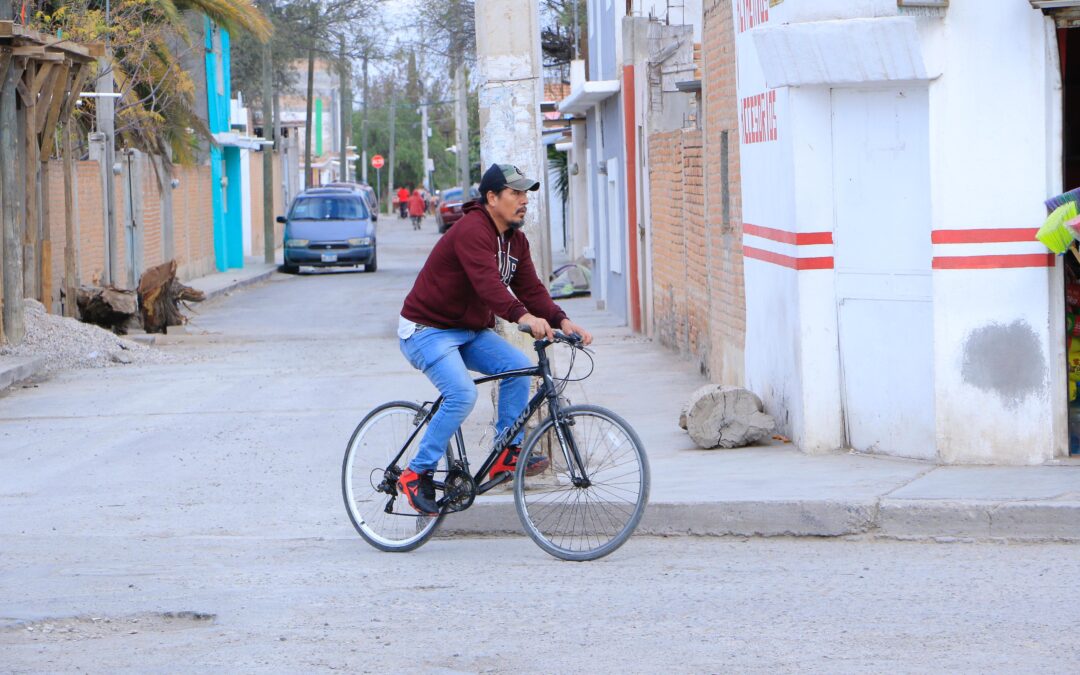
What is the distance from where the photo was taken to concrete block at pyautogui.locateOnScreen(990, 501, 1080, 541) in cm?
704

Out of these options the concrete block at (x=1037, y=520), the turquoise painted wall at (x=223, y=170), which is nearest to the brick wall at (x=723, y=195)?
the concrete block at (x=1037, y=520)

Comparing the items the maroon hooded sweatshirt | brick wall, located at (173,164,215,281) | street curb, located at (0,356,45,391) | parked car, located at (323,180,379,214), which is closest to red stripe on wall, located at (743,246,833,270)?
the maroon hooded sweatshirt

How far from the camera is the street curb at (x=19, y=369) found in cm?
1432

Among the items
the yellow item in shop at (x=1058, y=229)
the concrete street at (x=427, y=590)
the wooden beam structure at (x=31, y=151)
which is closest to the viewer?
the concrete street at (x=427, y=590)

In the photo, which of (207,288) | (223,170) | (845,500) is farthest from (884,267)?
(223,170)

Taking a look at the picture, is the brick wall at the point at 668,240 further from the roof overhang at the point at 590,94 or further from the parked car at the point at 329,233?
the parked car at the point at 329,233

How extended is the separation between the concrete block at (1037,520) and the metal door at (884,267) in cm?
132

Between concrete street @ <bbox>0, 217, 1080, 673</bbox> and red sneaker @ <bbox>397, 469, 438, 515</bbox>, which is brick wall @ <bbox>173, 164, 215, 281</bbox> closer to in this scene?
concrete street @ <bbox>0, 217, 1080, 673</bbox>

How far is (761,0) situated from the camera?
9578mm

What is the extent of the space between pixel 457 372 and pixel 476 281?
46 centimetres

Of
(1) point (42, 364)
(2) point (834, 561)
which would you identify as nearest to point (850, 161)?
(2) point (834, 561)

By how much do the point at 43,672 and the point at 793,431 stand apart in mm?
5289

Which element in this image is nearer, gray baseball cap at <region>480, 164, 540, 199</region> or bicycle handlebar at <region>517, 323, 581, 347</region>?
bicycle handlebar at <region>517, 323, 581, 347</region>

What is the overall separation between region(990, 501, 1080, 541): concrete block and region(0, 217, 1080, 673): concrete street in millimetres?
100
